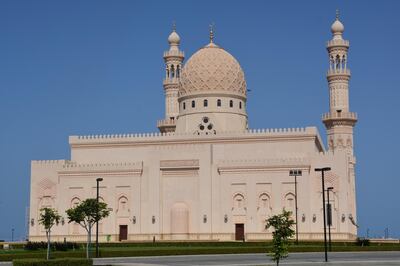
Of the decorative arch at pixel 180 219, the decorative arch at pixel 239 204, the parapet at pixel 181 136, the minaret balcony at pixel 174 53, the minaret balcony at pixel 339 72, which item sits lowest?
the decorative arch at pixel 180 219

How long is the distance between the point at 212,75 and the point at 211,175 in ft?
37.8

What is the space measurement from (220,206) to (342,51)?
65.9 feet

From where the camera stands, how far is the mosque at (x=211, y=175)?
60.2 metres

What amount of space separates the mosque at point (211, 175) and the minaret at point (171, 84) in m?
7.09

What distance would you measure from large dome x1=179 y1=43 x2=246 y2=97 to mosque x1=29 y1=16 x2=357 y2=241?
0.39 feet

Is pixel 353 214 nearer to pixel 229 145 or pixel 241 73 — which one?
pixel 229 145

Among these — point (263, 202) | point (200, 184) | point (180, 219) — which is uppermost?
point (200, 184)

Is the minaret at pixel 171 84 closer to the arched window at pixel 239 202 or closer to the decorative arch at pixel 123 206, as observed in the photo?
the decorative arch at pixel 123 206

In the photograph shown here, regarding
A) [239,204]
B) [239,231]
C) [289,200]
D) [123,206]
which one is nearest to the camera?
[289,200]

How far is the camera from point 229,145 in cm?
6353

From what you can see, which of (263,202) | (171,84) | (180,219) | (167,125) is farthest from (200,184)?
(171,84)

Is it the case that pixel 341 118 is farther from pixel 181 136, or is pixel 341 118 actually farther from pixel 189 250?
pixel 189 250

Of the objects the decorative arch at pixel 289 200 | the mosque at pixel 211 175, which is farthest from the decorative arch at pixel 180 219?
the decorative arch at pixel 289 200

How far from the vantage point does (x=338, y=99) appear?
68.1 metres
